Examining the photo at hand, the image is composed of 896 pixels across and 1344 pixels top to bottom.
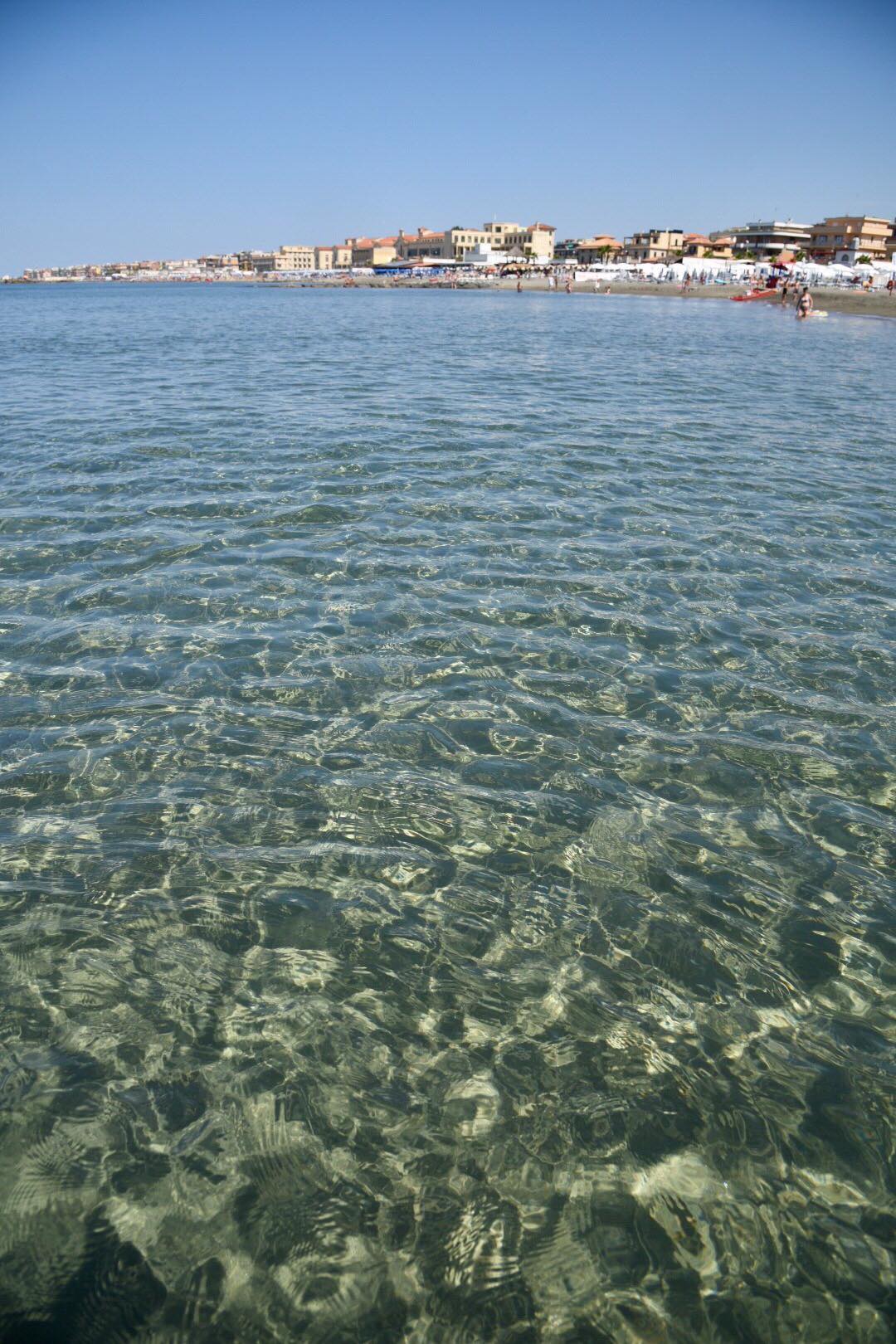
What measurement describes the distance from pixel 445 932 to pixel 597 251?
19314 cm

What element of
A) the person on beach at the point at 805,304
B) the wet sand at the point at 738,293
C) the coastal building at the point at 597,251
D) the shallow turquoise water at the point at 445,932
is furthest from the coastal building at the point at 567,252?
the shallow turquoise water at the point at 445,932

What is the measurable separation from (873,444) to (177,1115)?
18943 mm

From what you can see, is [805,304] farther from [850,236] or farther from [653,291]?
[850,236]

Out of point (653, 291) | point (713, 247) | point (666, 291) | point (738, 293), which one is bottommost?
point (738, 293)

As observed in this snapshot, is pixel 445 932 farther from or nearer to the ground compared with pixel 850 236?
nearer to the ground

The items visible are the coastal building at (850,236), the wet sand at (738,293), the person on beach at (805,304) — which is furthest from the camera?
the coastal building at (850,236)

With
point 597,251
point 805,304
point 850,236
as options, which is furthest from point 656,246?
point 805,304

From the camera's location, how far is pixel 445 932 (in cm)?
439

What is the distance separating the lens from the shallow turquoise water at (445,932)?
294cm

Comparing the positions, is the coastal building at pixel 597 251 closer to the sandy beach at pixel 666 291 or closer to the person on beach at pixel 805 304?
the sandy beach at pixel 666 291

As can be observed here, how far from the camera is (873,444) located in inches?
674

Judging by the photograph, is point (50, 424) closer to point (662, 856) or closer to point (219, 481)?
point (219, 481)

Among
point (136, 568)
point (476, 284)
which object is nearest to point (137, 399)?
point (136, 568)

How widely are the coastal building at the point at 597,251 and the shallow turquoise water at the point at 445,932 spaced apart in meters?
172
